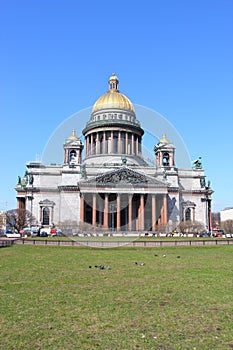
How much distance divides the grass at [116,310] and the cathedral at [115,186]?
51.4m

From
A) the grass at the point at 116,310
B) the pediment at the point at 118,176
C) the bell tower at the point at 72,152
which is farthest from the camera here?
the bell tower at the point at 72,152

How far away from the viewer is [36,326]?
29.7 ft

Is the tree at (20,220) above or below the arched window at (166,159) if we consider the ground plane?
below

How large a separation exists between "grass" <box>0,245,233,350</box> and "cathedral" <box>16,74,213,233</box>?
51.4 m

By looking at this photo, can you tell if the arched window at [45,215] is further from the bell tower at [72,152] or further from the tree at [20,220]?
the bell tower at [72,152]

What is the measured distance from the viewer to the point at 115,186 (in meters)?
77.2

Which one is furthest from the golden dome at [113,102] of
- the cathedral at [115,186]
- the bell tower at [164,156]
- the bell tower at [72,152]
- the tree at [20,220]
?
the tree at [20,220]

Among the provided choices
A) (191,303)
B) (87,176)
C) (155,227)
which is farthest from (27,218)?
(191,303)

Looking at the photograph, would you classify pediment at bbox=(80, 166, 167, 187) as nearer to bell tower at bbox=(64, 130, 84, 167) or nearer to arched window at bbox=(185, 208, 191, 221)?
bell tower at bbox=(64, 130, 84, 167)

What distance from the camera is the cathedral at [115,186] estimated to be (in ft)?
255

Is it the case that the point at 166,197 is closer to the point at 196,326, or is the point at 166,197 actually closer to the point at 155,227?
the point at 155,227

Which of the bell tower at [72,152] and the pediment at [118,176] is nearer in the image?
the pediment at [118,176]

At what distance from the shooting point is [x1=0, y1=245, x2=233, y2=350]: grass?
811 centimetres

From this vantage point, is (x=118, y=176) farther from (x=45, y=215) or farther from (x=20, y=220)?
(x=20, y=220)
